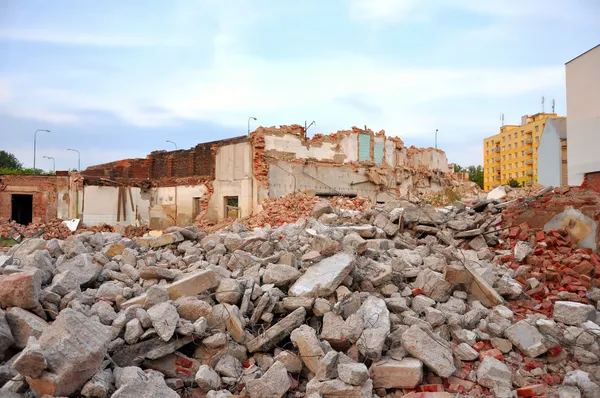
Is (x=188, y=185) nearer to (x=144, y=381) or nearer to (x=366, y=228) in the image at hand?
(x=366, y=228)

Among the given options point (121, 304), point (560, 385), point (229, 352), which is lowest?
point (560, 385)

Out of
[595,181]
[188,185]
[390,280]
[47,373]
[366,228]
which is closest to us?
[47,373]

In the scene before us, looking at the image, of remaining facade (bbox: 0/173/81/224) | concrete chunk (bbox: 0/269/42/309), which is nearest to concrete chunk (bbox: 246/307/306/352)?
concrete chunk (bbox: 0/269/42/309)

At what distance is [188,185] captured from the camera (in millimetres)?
20234

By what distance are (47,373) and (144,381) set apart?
2.04ft

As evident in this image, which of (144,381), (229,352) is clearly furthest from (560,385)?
(144,381)

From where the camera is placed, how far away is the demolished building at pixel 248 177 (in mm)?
17266

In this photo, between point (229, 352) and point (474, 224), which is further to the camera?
point (474, 224)

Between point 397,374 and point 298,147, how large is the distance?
1436 centimetres

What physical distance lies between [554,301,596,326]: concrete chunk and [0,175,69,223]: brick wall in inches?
937

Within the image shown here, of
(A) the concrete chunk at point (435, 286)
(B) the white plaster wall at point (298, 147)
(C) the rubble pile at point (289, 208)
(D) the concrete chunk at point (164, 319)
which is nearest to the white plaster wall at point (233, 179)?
(B) the white plaster wall at point (298, 147)

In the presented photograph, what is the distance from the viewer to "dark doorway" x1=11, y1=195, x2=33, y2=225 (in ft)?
80.6

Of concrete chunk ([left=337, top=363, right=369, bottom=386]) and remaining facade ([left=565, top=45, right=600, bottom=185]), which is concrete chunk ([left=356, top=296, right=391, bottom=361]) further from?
remaining facade ([left=565, top=45, right=600, bottom=185])

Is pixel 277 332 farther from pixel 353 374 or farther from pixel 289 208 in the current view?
pixel 289 208
